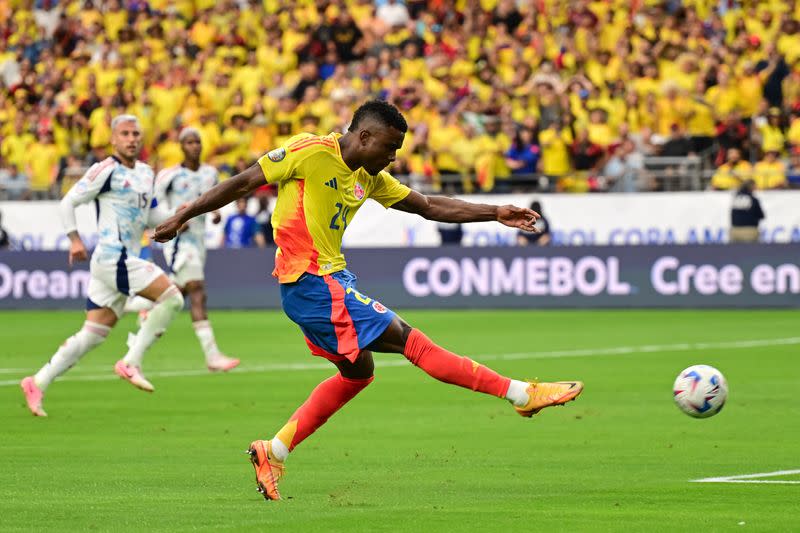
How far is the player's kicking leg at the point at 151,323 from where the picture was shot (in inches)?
579

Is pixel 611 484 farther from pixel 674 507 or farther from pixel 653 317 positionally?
pixel 653 317

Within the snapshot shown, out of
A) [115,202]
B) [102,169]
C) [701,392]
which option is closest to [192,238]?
[115,202]

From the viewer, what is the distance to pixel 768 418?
1302 centimetres

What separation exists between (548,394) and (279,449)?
1.57 metres

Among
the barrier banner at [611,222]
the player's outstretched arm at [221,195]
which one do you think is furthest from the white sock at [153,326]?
the barrier banner at [611,222]

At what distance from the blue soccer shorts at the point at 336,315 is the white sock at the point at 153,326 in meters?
6.45

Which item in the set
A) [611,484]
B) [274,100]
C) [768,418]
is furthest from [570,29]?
[611,484]

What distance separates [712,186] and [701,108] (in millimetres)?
1526

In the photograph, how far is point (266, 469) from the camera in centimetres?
900

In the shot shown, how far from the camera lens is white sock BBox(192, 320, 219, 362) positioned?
18062 millimetres

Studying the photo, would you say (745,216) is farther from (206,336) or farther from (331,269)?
(331,269)

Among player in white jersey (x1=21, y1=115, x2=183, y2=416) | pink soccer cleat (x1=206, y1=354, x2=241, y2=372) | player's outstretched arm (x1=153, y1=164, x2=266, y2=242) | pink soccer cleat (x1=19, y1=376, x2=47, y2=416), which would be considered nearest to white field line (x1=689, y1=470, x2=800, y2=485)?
player's outstretched arm (x1=153, y1=164, x2=266, y2=242)

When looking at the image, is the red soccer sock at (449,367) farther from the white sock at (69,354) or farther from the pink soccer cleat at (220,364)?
the pink soccer cleat at (220,364)

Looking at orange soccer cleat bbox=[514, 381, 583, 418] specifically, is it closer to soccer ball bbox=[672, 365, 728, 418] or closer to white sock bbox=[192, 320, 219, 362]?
soccer ball bbox=[672, 365, 728, 418]
